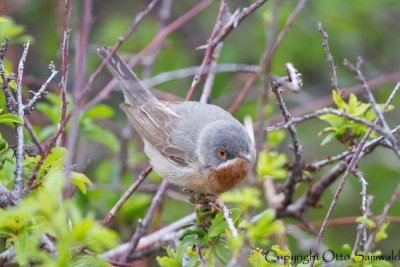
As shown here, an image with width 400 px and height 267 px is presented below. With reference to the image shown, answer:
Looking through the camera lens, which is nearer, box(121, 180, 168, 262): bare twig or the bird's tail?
box(121, 180, 168, 262): bare twig

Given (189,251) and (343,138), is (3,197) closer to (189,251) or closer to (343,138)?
(189,251)

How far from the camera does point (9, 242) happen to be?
2273 mm

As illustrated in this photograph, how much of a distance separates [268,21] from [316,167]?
5.47 ft

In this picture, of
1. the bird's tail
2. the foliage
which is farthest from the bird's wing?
the foliage

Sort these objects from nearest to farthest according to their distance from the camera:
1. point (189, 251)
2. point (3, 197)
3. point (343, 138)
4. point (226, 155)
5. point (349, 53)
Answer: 1. point (3, 197)
2. point (189, 251)
3. point (343, 138)
4. point (226, 155)
5. point (349, 53)

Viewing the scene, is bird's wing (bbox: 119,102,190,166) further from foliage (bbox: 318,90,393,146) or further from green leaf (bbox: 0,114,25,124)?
green leaf (bbox: 0,114,25,124)

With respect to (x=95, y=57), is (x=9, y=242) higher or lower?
lower

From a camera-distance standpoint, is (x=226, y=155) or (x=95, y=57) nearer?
(x=226, y=155)

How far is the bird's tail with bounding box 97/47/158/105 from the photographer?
14.8ft

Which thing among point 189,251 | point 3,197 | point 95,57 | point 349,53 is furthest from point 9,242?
point 349,53

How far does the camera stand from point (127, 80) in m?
4.64

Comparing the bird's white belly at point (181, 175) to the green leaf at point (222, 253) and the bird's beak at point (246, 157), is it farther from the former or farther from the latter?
the green leaf at point (222, 253)

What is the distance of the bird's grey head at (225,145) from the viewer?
3.79 m

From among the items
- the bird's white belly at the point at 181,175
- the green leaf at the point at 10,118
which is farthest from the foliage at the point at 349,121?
the green leaf at the point at 10,118
